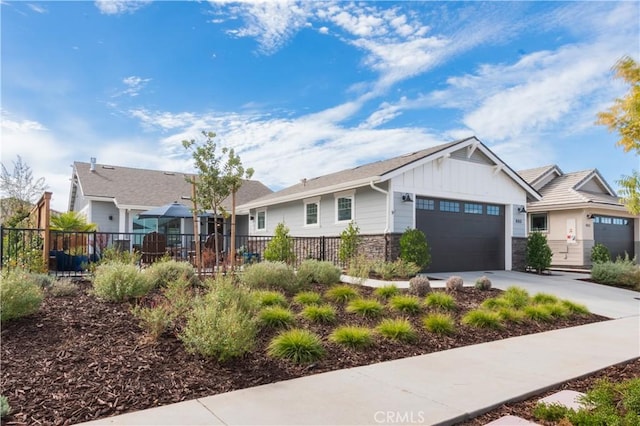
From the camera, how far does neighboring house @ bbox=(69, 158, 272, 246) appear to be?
61.1 feet

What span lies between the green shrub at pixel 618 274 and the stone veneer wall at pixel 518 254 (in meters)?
2.45

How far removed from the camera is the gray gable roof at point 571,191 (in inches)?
712

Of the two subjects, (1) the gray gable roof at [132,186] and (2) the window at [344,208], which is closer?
(2) the window at [344,208]

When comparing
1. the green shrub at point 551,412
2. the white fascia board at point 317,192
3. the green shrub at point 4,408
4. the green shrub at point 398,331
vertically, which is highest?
the white fascia board at point 317,192

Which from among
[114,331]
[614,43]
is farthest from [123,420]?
[614,43]

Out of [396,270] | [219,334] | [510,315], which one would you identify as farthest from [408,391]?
[396,270]

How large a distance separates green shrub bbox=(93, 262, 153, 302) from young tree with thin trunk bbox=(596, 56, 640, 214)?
785cm

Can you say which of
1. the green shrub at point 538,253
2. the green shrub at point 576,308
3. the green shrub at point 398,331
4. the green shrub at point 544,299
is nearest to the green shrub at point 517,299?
the green shrub at point 544,299

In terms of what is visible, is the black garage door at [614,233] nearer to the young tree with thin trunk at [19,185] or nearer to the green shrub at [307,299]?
the green shrub at [307,299]

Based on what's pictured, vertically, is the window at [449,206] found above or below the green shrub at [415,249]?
above

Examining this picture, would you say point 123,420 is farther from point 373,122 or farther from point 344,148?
point 344,148

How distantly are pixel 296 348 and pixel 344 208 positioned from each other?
10200 millimetres

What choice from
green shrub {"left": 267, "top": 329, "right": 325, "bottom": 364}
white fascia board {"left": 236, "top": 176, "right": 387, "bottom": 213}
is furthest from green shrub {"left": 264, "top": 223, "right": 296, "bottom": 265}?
green shrub {"left": 267, "top": 329, "right": 325, "bottom": 364}

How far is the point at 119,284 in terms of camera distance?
20.1 feet
